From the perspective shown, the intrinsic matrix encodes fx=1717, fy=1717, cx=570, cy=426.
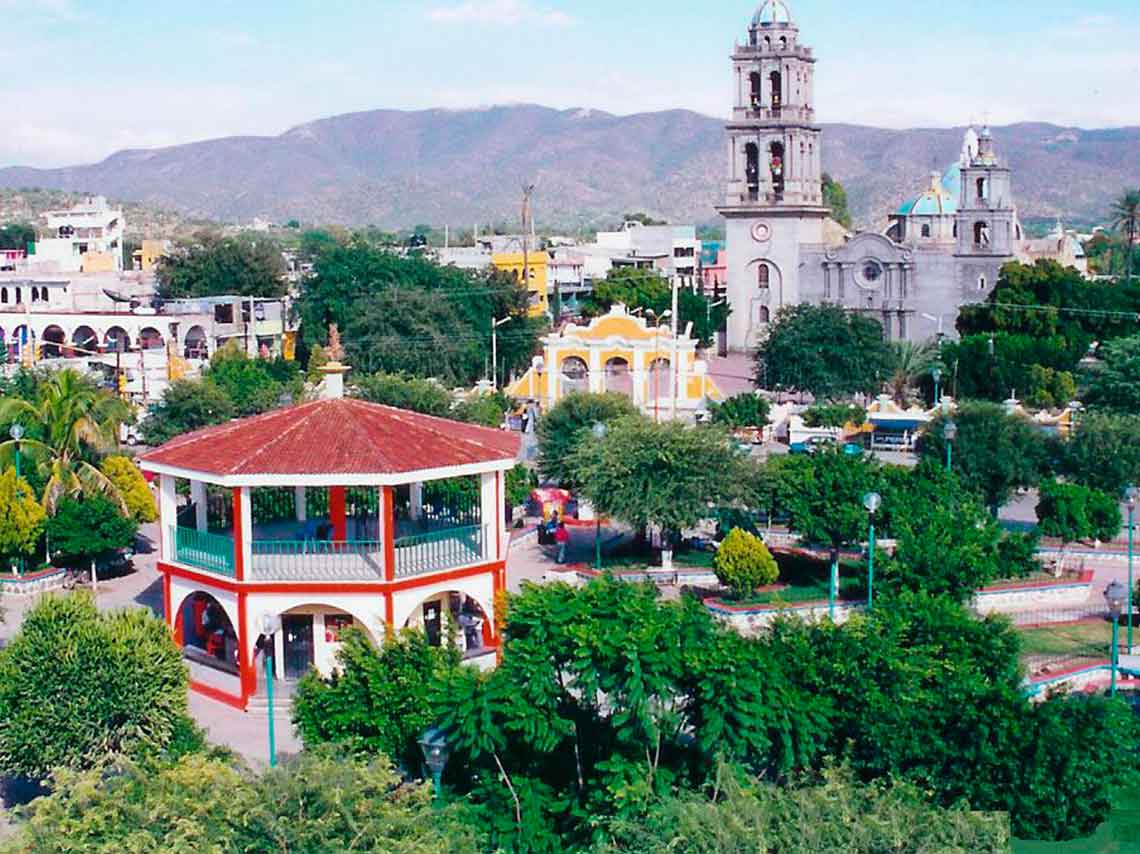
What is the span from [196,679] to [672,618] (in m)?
7.83

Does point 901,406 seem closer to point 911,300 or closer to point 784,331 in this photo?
point 784,331

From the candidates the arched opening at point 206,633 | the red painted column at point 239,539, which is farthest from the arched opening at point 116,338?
the red painted column at point 239,539

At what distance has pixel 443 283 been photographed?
59.3m

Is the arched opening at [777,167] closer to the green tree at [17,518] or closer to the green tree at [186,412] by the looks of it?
the green tree at [186,412]

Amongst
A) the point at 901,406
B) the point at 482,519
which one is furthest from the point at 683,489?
the point at 901,406

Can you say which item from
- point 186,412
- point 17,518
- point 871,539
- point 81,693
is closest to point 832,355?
point 186,412

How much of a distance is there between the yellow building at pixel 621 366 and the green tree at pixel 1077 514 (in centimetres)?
1735

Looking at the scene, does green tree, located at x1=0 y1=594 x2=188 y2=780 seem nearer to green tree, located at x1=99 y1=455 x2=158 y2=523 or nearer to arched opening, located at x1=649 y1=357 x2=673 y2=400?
green tree, located at x1=99 y1=455 x2=158 y2=523

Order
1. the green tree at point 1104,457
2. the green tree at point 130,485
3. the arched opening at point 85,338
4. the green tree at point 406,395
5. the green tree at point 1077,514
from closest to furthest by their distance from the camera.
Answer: the green tree at point 1077,514 → the green tree at point 130,485 → the green tree at point 1104,457 → the green tree at point 406,395 → the arched opening at point 85,338

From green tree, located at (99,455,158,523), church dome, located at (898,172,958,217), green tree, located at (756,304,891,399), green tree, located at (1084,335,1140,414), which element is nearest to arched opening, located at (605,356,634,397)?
green tree, located at (756,304,891,399)

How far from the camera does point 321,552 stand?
20.9 meters

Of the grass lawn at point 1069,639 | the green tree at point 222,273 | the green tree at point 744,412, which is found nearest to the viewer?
the grass lawn at point 1069,639

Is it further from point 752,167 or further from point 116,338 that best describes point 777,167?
point 116,338

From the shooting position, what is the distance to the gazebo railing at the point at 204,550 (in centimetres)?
2069
